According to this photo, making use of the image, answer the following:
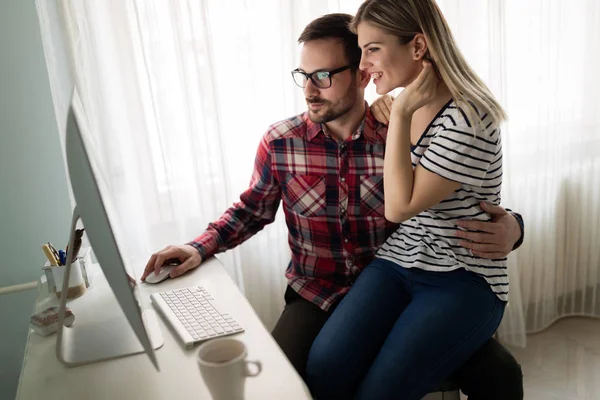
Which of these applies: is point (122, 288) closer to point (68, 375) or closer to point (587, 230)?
point (68, 375)

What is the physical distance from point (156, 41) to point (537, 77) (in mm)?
1519

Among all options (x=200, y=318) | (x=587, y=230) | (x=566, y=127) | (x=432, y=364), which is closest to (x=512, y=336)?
(x=587, y=230)

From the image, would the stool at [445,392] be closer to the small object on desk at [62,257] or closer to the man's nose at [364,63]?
the man's nose at [364,63]

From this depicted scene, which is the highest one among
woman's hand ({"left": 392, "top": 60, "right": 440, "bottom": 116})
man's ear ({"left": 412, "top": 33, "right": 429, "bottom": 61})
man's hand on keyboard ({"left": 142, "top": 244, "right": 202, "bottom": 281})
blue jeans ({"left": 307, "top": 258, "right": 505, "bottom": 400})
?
man's ear ({"left": 412, "top": 33, "right": 429, "bottom": 61})

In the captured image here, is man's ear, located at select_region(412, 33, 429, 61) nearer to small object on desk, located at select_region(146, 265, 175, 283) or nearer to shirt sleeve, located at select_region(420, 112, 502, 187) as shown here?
shirt sleeve, located at select_region(420, 112, 502, 187)

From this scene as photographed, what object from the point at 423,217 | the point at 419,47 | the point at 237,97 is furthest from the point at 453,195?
the point at 237,97

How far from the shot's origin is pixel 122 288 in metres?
0.84

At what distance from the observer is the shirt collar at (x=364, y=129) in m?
1.58

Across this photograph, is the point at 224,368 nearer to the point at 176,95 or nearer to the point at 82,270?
the point at 82,270

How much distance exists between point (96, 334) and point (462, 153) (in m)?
0.88

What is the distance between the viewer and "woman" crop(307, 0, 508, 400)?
4.18ft

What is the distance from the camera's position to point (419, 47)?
4.47 ft

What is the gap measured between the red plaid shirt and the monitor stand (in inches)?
14.6

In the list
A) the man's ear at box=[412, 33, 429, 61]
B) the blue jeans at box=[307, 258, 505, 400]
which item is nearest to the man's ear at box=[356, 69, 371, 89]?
the man's ear at box=[412, 33, 429, 61]
